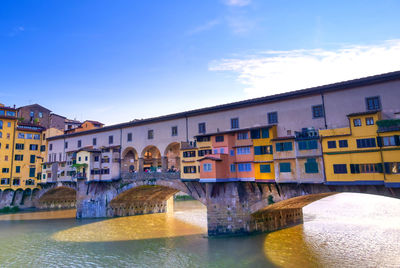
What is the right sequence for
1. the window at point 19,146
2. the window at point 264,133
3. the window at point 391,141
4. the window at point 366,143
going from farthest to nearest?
the window at point 19,146
the window at point 264,133
the window at point 366,143
the window at point 391,141

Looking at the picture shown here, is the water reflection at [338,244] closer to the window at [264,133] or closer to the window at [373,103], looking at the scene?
the window at [264,133]

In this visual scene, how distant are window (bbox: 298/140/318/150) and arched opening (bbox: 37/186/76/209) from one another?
2189 inches

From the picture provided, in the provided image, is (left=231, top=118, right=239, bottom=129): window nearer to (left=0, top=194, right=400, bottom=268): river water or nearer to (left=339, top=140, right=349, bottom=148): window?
(left=339, top=140, right=349, bottom=148): window

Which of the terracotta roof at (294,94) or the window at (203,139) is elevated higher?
the terracotta roof at (294,94)

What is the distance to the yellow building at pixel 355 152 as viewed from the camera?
22.8 metres

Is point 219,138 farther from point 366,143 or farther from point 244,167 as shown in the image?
point 366,143

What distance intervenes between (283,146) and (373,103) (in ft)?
30.9

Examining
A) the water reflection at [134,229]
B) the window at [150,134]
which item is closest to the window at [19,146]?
the water reflection at [134,229]

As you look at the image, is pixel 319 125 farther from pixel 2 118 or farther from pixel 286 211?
pixel 2 118

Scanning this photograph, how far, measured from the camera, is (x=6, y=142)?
197 feet

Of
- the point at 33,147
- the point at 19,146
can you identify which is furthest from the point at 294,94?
the point at 19,146

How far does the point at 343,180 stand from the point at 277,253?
9.60 meters

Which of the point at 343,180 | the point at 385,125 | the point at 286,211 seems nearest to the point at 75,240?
the point at 286,211

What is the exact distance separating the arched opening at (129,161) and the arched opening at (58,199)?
2240cm
